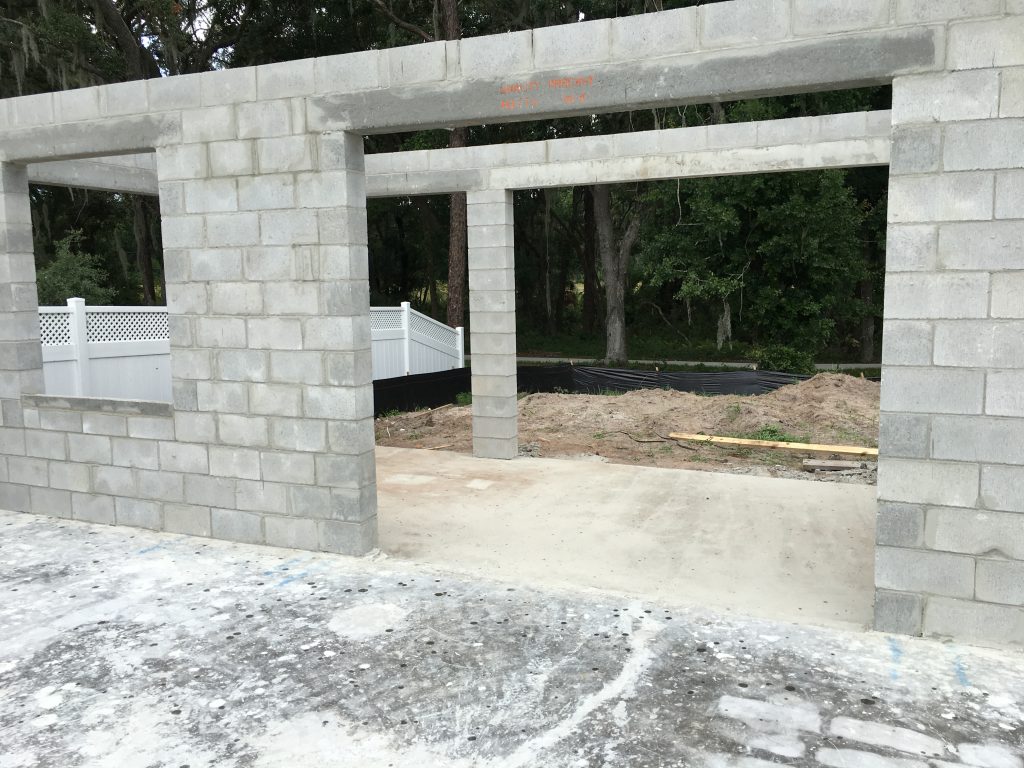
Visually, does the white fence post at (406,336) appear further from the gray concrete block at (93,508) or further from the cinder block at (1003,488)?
the cinder block at (1003,488)

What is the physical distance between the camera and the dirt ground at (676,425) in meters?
11.9

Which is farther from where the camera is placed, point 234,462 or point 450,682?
point 234,462

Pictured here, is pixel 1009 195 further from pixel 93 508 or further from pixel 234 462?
pixel 93 508

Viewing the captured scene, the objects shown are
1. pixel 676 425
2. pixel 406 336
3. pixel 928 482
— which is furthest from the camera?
pixel 406 336

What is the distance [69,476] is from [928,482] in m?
7.44

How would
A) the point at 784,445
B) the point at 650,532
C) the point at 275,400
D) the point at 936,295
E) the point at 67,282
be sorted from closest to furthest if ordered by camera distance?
1. the point at 936,295
2. the point at 275,400
3. the point at 650,532
4. the point at 784,445
5. the point at 67,282

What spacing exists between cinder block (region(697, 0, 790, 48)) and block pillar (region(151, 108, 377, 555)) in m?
2.85

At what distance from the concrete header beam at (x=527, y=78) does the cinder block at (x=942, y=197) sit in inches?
25.4

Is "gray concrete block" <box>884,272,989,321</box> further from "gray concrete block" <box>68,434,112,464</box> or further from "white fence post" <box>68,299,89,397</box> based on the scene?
"white fence post" <box>68,299,89,397</box>

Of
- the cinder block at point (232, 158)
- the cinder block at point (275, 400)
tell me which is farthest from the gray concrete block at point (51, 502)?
the cinder block at point (232, 158)

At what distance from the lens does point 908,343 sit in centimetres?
508

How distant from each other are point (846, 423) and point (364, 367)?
373 inches

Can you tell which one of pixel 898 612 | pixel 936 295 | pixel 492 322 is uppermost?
pixel 936 295

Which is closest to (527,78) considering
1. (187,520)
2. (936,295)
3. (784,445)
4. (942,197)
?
(942,197)
